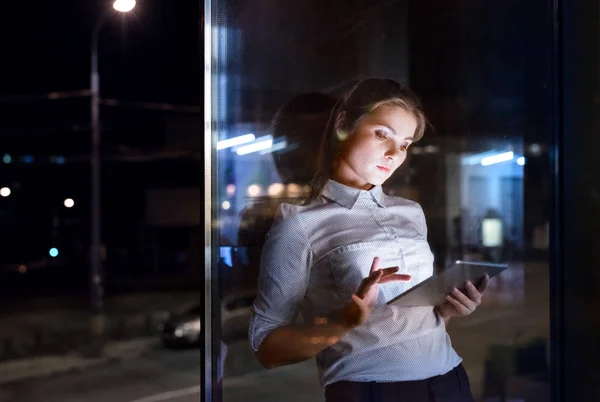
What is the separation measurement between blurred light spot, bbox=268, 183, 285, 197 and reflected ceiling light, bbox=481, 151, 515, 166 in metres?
0.76

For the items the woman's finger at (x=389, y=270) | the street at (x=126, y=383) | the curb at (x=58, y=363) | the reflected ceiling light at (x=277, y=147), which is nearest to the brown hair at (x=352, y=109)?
the reflected ceiling light at (x=277, y=147)

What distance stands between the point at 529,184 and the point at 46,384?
5480mm

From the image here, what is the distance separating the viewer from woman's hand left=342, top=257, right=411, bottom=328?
1.85 metres

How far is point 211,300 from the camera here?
2.08 meters

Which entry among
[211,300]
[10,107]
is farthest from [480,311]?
[10,107]

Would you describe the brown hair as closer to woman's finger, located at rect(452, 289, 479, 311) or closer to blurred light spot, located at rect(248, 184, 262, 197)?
blurred light spot, located at rect(248, 184, 262, 197)

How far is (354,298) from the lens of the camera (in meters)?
1.87

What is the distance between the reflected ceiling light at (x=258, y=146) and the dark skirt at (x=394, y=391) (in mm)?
788

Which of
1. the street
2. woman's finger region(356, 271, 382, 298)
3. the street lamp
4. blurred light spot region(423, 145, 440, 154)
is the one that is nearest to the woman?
woman's finger region(356, 271, 382, 298)

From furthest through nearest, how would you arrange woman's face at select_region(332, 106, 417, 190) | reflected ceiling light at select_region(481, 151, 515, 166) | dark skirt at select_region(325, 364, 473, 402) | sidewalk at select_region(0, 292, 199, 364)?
sidewalk at select_region(0, 292, 199, 364) < reflected ceiling light at select_region(481, 151, 515, 166) < woman's face at select_region(332, 106, 417, 190) < dark skirt at select_region(325, 364, 473, 402)

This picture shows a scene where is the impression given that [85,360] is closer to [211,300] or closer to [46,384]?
[46,384]

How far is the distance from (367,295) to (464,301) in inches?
12.2

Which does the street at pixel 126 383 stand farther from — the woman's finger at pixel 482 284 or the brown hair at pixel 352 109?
the woman's finger at pixel 482 284

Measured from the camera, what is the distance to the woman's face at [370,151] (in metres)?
2.05
